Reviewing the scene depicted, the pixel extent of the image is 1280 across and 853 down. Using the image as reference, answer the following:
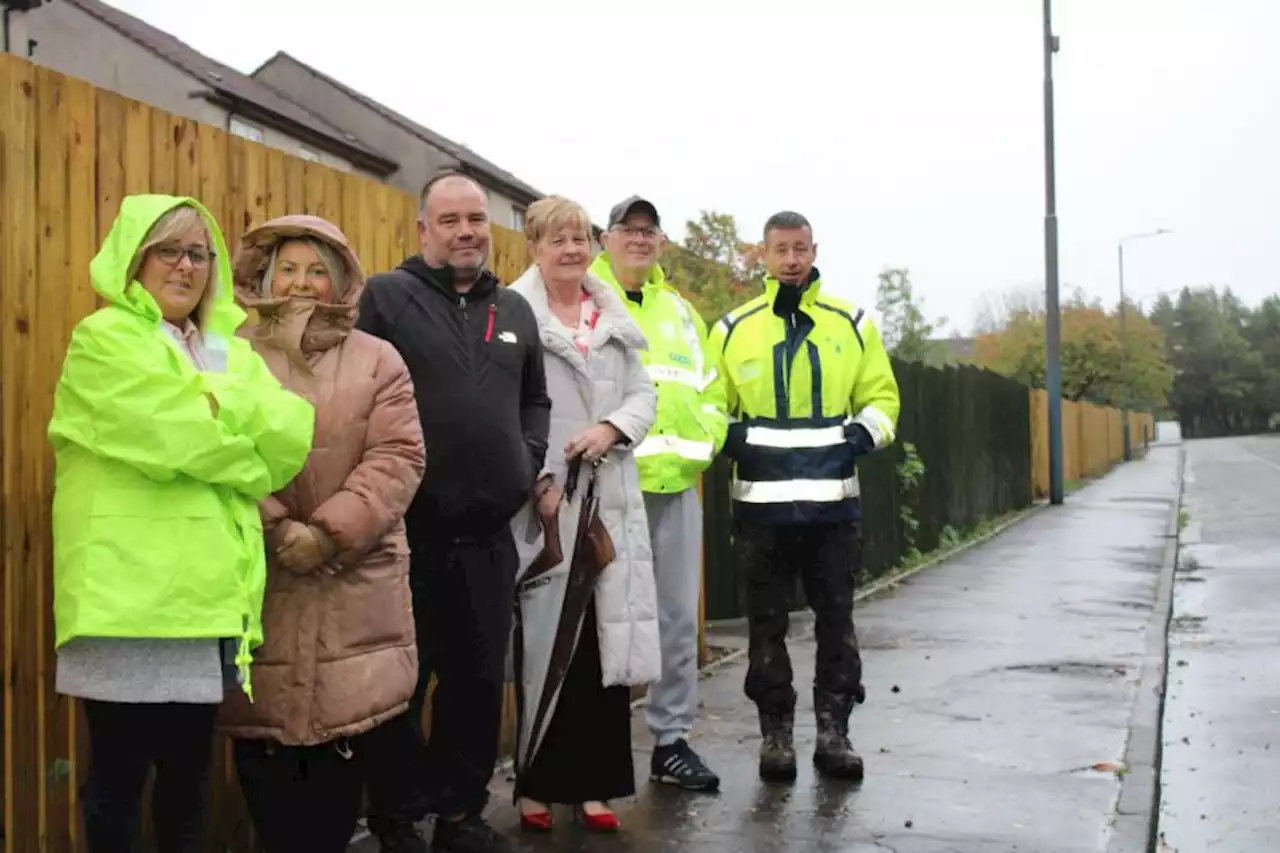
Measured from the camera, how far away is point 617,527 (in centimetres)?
507

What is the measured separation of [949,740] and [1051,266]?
20475mm

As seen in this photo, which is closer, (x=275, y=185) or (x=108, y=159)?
(x=108, y=159)

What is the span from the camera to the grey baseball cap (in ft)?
18.3

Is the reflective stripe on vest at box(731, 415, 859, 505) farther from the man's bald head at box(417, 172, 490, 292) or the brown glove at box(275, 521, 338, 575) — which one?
the brown glove at box(275, 521, 338, 575)

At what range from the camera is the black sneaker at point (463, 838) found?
15.0ft

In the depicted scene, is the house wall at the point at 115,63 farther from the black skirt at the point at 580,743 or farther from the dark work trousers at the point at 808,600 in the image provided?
the black skirt at the point at 580,743

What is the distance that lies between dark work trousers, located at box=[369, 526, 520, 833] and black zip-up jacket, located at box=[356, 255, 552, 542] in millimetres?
88

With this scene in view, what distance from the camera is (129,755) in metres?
3.47

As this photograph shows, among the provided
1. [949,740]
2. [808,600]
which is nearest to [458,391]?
[808,600]

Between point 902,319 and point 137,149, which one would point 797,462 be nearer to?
point 137,149

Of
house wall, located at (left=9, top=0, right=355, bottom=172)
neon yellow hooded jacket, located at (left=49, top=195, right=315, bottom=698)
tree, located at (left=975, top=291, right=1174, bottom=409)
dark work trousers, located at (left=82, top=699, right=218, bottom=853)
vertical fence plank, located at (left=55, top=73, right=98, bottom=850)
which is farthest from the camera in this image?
tree, located at (left=975, top=291, right=1174, bottom=409)

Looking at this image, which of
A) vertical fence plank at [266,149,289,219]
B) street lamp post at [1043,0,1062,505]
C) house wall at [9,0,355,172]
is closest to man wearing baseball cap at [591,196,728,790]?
vertical fence plank at [266,149,289,219]

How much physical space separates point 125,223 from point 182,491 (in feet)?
2.28

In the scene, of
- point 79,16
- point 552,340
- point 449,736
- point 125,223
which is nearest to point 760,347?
point 552,340
